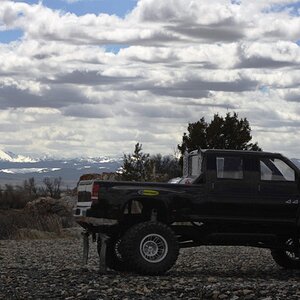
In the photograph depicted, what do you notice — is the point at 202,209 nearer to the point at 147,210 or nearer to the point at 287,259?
the point at 147,210

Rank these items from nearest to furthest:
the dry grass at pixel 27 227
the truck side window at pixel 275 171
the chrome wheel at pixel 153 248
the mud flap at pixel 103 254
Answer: the chrome wheel at pixel 153 248 < the mud flap at pixel 103 254 < the truck side window at pixel 275 171 < the dry grass at pixel 27 227

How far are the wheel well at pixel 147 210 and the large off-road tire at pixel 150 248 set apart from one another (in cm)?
43

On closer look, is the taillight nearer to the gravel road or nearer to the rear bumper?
the rear bumper

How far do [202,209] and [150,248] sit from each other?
1.17 meters

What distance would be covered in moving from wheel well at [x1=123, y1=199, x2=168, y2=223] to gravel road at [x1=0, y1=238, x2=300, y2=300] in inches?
41.6

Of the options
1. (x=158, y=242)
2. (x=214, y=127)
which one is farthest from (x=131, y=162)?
(x=158, y=242)

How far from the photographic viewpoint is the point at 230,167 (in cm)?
1439

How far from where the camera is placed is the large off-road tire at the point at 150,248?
44.9 feet

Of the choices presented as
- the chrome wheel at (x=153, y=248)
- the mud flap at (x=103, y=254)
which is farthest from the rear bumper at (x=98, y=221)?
the chrome wheel at (x=153, y=248)

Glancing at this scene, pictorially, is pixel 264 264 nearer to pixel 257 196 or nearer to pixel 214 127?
pixel 257 196

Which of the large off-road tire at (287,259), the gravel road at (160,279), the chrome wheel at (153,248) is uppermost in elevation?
the chrome wheel at (153,248)

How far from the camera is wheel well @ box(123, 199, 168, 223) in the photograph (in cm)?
1415

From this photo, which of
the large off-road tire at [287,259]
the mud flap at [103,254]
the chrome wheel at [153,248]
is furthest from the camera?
the large off-road tire at [287,259]

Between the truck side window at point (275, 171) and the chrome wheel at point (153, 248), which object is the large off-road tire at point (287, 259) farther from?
the chrome wheel at point (153, 248)
